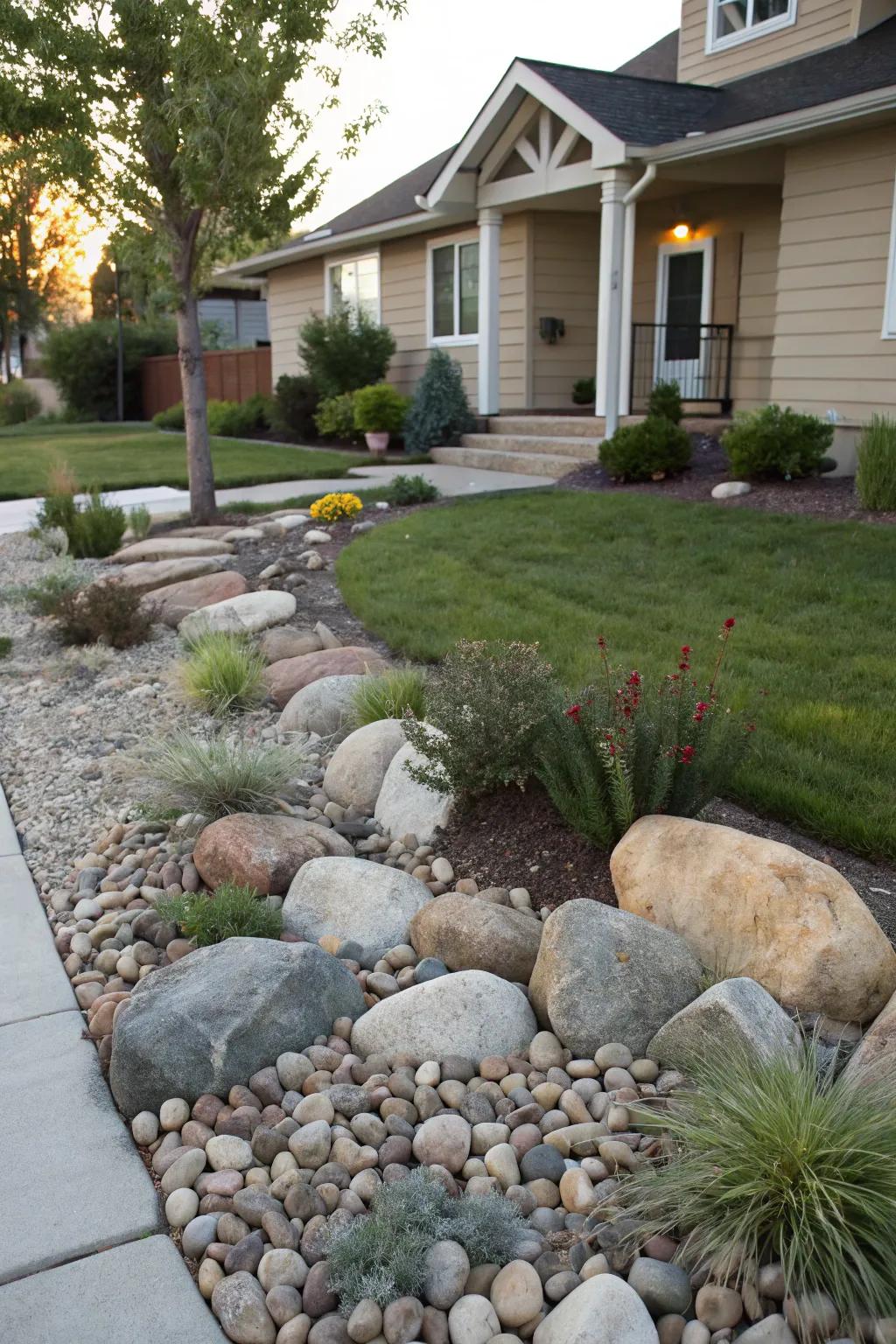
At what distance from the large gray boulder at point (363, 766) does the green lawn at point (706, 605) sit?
1.02 metres

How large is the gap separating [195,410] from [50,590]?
3.27 metres

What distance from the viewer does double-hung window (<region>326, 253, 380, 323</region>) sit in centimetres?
1841

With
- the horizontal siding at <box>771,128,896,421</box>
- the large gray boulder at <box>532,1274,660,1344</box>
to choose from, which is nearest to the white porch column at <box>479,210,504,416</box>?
the horizontal siding at <box>771,128,896,421</box>

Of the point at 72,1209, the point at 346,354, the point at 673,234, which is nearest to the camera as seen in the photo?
the point at 72,1209

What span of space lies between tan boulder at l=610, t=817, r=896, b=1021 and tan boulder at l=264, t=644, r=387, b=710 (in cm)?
247

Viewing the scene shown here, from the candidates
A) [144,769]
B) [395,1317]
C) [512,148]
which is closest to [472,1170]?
[395,1317]

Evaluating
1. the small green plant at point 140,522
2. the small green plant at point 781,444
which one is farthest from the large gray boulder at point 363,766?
the small green plant at point 781,444

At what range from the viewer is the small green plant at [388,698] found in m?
4.66

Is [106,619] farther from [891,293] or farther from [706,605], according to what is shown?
[891,293]

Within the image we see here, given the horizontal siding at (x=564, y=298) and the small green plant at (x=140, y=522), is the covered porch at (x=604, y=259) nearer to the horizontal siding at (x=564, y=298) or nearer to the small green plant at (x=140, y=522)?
the horizontal siding at (x=564, y=298)

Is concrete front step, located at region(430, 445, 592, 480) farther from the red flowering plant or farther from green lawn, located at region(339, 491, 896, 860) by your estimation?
the red flowering plant

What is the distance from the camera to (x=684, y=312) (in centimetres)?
1388

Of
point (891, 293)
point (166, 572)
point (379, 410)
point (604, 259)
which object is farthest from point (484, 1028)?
point (379, 410)

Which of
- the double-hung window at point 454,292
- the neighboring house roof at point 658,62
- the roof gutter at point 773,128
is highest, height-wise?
the neighboring house roof at point 658,62
